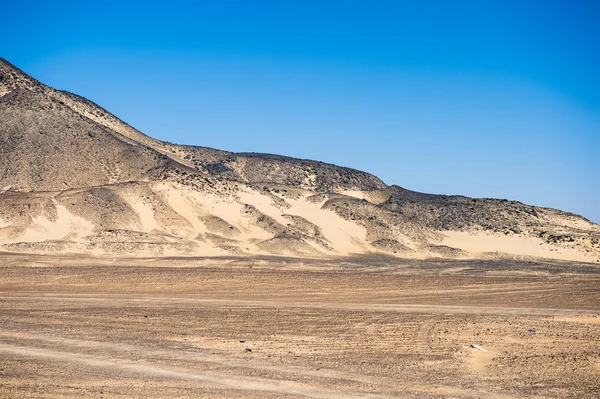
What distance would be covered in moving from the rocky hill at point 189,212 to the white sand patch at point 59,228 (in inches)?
3.2

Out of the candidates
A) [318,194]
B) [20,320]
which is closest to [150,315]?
[20,320]

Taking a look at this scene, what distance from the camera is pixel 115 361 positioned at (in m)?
18.0

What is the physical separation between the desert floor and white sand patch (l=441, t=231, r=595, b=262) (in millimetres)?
29588

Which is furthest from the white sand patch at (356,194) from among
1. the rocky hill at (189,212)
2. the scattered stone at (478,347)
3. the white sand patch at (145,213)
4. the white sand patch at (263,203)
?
the scattered stone at (478,347)

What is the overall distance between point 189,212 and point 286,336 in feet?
157

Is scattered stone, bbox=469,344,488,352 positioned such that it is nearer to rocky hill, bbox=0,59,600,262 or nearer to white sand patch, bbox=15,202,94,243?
rocky hill, bbox=0,59,600,262

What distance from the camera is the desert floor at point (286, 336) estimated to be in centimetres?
1600

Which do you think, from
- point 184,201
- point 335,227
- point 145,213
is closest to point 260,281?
point 145,213

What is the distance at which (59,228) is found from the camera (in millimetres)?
58594

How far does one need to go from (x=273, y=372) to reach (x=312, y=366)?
1143 mm

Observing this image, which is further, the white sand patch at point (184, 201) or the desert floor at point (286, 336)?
the white sand patch at point (184, 201)

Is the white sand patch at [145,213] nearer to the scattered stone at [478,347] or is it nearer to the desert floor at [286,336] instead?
the desert floor at [286,336]

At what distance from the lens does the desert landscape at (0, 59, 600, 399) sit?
675 inches

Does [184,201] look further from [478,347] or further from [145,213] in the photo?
[478,347]
